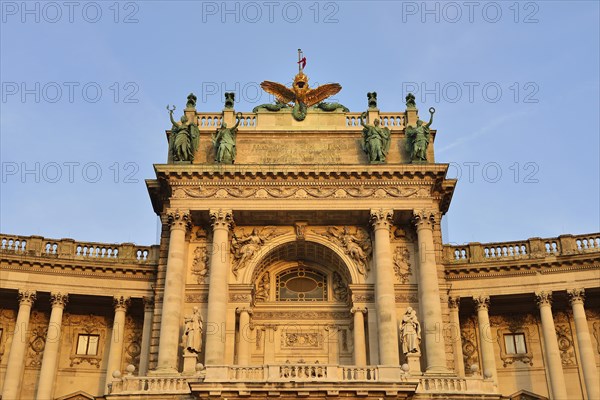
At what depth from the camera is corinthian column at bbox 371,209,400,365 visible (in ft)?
110

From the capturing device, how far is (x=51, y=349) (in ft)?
120

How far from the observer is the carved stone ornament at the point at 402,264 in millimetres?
36531

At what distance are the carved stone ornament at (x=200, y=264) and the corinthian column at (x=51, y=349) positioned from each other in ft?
21.5

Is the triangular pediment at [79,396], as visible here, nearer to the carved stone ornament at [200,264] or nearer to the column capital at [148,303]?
the column capital at [148,303]

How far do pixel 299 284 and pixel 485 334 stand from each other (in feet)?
30.8

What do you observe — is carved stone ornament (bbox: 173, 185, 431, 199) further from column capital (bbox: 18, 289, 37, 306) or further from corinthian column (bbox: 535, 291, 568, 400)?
column capital (bbox: 18, 289, 37, 306)

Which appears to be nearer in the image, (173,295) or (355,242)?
(173,295)

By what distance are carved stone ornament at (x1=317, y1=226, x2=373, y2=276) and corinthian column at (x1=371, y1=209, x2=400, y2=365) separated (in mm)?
841

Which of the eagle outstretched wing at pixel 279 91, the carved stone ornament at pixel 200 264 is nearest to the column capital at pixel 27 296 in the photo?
the carved stone ornament at pixel 200 264

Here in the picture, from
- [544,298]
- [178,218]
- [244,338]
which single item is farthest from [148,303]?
[544,298]

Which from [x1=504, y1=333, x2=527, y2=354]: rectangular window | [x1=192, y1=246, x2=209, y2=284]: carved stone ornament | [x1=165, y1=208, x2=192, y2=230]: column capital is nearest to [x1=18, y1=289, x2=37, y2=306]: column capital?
Answer: [x1=165, y1=208, x2=192, y2=230]: column capital

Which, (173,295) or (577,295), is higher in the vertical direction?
(577,295)

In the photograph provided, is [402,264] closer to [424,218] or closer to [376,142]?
[424,218]

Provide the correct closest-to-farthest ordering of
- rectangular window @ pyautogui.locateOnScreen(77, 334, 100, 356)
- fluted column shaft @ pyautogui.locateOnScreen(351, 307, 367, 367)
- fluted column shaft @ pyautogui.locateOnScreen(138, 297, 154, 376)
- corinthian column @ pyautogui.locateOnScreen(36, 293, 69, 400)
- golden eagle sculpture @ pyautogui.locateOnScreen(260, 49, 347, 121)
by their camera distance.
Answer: fluted column shaft @ pyautogui.locateOnScreen(351, 307, 367, 367) → fluted column shaft @ pyautogui.locateOnScreen(138, 297, 154, 376) → corinthian column @ pyautogui.locateOnScreen(36, 293, 69, 400) → rectangular window @ pyautogui.locateOnScreen(77, 334, 100, 356) → golden eagle sculpture @ pyautogui.locateOnScreen(260, 49, 347, 121)
